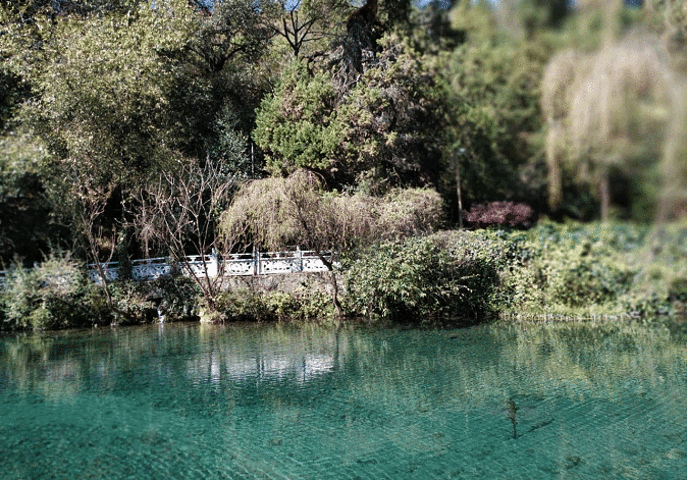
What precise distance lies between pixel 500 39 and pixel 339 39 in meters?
16.1

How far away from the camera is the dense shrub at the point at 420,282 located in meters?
10.9

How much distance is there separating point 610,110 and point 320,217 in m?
11.6

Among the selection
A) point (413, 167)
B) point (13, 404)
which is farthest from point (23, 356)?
point (413, 167)

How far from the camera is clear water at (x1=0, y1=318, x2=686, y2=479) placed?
4395 mm

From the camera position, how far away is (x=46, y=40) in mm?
14438

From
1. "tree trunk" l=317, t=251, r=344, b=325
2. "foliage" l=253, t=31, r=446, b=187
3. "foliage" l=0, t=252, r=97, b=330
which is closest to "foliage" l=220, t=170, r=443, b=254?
"tree trunk" l=317, t=251, r=344, b=325

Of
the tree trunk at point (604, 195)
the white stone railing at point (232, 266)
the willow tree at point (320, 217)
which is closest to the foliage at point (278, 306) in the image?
the willow tree at point (320, 217)

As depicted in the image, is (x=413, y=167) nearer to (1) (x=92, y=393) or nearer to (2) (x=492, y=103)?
(1) (x=92, y=393)

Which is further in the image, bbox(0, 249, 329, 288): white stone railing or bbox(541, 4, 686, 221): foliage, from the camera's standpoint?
bbox(0, 249, 329, 288): white stone railing

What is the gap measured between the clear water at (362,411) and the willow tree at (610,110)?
2182 millimetres

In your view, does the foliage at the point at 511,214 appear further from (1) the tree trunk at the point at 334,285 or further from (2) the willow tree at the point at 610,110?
(1) the tree trunk at the point at 334,285

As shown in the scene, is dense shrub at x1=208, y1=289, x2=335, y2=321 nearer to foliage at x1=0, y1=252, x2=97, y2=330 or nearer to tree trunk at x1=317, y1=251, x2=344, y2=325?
tree trunk at x1=317, y1=251, x2=344, y2=325

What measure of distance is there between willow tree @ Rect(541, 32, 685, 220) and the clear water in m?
2.18

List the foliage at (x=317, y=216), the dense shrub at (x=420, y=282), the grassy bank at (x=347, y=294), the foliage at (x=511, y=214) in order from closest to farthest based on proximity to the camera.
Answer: the foliage at (x=511, y=214)
the grassy bank at (x=347, y=294)
the dense shrub at (x=420, y=282)
the foliage at (x=317, y=216)
